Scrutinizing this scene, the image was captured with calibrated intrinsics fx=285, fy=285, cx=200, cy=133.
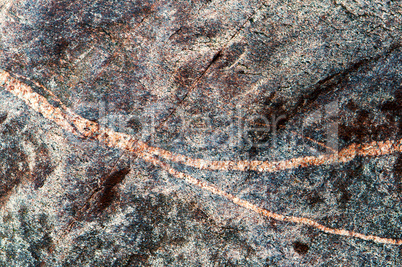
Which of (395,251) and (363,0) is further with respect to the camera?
(395,251)

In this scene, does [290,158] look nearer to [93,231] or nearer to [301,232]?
[301,232]

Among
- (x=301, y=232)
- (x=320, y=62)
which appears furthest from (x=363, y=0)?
(x=301, y=232)

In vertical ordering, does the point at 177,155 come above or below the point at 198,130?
below

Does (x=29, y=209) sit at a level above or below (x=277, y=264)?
above

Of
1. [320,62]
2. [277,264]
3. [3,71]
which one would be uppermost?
[3,71]
